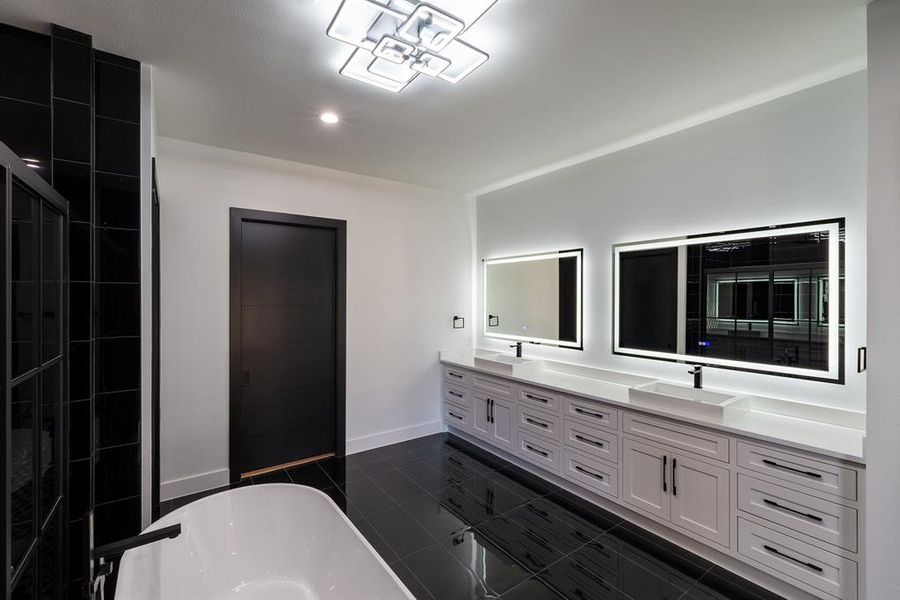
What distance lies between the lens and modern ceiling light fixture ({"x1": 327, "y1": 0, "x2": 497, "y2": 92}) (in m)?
1.62

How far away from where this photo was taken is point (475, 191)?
15.4 ft

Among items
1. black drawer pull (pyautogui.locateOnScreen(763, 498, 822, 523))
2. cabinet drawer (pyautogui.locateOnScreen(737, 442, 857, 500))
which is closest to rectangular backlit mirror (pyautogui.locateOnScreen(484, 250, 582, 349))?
cabinet drawer (pyautogui.locateOnScreen(737, 442, 857, 500))

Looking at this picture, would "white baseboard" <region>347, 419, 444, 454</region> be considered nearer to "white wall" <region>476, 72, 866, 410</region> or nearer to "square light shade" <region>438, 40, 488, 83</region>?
"white wall" <region>476, 72, 866, 410</region>

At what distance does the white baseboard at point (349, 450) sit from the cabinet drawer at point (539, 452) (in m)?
1.23

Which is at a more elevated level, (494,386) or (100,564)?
(494,386)

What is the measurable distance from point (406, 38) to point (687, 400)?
2.44 meters

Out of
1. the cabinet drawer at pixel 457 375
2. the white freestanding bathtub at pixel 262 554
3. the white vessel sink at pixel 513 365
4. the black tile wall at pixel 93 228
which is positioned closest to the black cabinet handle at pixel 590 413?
the white vessel sink at pixel 513 365

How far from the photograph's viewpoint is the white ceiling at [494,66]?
1.71 m

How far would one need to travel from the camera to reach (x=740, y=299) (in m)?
2.62

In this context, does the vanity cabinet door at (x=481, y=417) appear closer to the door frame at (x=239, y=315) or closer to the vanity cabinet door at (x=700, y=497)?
the door frame at (x=239, y=315)

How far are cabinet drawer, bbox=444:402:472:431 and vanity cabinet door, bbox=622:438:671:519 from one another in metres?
1.69

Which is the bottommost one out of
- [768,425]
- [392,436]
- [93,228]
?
[392,436]

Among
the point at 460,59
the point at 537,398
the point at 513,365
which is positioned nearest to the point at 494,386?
the point at 513,365

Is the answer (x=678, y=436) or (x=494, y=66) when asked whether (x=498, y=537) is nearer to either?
(x=678, y=436)
